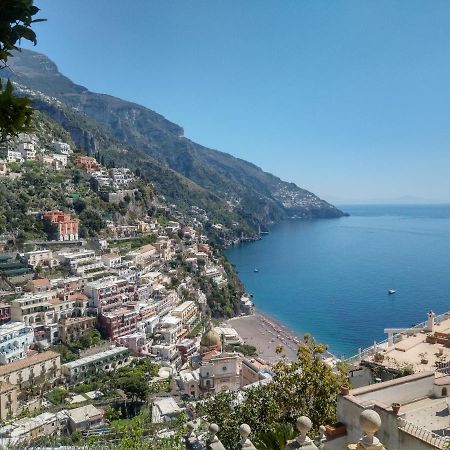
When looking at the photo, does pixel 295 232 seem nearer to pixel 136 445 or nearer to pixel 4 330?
pixel 4 330

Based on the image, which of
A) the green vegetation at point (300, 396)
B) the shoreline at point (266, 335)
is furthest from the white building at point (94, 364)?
the green vegetation at point (300, 396)

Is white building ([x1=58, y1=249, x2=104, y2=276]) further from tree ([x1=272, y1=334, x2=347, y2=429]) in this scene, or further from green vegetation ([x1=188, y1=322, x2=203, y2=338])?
tree ([x1=272, y1=334, x2=347, y2=429])

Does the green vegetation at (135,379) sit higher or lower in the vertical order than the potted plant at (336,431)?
lower

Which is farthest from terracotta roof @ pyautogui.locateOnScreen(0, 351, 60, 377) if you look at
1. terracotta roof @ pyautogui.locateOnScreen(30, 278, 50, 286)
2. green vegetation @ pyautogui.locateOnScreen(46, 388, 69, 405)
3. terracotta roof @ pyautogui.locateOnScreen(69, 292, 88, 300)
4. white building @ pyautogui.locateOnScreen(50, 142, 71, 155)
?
white building @ pyautogui.locateOnScreen(50, 142, 71, 155)

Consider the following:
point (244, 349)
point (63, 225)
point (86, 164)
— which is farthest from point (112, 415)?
point (86, 164)

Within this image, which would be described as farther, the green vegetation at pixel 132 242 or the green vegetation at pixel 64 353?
the green vegetation at pixel 132 242

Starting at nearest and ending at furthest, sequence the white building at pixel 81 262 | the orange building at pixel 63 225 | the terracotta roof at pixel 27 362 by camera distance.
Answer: the terracotta roof at pixel 27 362
the white building at pixel 81 262
the orange building at pixel 63 225

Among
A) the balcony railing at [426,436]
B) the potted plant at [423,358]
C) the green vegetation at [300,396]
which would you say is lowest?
the potted plant at [423,358]

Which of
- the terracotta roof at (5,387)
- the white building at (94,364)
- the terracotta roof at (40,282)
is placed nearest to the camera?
the terracotta roof at (5,387)

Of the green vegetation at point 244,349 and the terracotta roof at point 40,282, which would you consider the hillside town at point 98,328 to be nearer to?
the terracotta roof at point 40,282
